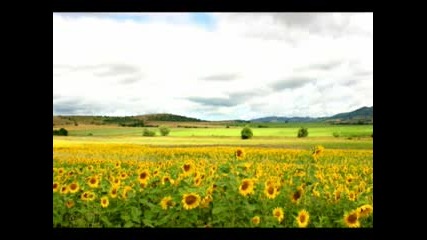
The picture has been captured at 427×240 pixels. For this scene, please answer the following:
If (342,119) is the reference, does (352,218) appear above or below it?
below

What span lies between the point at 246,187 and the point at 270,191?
15 centimetres

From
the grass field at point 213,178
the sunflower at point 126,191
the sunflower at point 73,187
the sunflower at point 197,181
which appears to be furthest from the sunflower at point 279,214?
the sunflower at point 73,187

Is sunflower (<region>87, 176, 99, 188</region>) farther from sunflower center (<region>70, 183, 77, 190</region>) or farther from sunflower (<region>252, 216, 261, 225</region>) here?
sunflower (<region>252, 216, 261, 225</region>)

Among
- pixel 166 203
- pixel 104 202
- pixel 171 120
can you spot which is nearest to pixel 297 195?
pixel 166 203

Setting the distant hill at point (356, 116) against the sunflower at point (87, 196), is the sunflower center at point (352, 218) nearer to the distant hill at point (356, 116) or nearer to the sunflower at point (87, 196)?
the distant hill at point (356, 116)

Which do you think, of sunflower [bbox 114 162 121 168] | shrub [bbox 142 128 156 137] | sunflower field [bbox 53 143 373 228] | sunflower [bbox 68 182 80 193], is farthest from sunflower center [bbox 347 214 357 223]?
sunflower [bbox 68 182 80 193]

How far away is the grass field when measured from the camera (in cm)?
313

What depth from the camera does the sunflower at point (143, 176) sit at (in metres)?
3.34

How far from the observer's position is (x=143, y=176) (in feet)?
11.0

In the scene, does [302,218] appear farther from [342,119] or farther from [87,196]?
[87,196]

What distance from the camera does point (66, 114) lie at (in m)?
3.37
